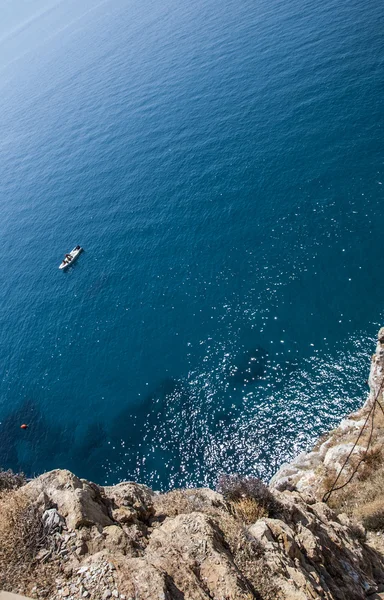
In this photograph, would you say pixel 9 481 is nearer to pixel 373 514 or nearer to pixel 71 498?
pixel 71 498

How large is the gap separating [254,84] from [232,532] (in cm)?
9979

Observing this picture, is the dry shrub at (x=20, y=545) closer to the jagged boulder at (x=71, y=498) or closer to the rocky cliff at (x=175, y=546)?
the rocky cliff at (x=175, y=546)

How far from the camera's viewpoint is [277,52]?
104 metres

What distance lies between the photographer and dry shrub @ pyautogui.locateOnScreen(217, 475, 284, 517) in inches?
746

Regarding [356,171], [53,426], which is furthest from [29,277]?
[356,171]

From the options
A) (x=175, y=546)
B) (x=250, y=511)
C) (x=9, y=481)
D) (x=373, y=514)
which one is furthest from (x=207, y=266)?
(x=175, y=546)

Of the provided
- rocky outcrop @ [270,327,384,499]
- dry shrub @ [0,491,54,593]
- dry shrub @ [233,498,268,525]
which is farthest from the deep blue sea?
dry shrub @ [0,491,54,593]

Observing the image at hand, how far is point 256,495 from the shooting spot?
1927 cm

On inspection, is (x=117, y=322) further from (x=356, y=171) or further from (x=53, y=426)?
(x=356, y=171)

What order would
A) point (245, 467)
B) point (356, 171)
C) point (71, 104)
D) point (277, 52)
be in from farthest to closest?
point (71, 104) → point (277, 52) → point (356, 171) → point (245, 467)

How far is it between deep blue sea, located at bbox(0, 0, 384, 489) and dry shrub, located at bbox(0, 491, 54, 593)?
30.7m

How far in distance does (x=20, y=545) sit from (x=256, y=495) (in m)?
10.0

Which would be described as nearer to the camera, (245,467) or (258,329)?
(245,467)

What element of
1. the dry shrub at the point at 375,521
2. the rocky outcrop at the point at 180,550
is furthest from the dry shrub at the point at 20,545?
the dry shrub at the point at 375,521
